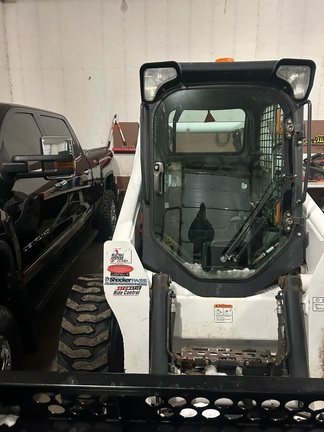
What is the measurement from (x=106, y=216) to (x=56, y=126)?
1996 mm

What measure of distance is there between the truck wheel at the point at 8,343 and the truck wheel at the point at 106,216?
11.8 feet

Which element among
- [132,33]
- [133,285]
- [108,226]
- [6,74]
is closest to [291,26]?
[132,33]

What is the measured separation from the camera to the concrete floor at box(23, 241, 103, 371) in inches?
129

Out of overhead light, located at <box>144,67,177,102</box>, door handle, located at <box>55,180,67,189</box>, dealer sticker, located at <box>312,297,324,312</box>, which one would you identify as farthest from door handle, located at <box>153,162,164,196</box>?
door handle, located at <box>55,180,67,189</box>

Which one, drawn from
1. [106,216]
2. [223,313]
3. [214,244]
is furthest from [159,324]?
[106,216]

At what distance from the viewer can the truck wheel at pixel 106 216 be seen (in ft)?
19.9

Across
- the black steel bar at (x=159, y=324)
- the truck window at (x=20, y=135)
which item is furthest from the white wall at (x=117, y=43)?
the black steel bar at (x=159, y=324)

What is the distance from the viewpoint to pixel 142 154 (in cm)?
227

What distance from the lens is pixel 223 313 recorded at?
2.21m

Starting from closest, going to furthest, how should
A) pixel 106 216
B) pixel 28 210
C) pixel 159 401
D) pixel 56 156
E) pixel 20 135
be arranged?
1. pixel 159 401
2. pixel 56 156
3. pixel 28 210
4. pixel 20 135
5. pixel 106 216

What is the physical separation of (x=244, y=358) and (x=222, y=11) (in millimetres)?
6821

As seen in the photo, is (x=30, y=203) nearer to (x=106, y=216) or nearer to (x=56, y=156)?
(x=56, y=156)

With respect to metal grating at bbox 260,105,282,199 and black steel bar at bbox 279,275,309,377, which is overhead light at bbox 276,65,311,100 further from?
black steel bar at bbox 279,275,309,377

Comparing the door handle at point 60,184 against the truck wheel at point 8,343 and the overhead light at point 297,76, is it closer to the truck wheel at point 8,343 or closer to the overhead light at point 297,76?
the truck wheel at point 8,343
